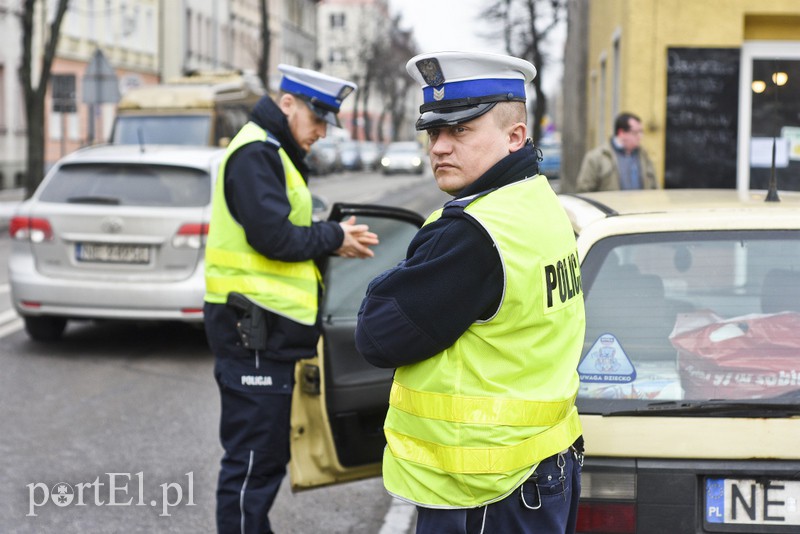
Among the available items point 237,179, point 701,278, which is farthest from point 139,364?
point 701,278

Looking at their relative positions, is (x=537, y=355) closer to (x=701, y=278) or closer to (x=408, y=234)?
(x=701, y=278)

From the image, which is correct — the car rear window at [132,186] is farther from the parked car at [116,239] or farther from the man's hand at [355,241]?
the man's hand at [355,241]

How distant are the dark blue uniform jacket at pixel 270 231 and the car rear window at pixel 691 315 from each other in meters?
1.07

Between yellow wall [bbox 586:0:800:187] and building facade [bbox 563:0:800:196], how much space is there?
0.01 meters

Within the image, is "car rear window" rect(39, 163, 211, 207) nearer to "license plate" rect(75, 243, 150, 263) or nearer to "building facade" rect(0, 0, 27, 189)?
"license plate" rect(75, 243, 150, 263)

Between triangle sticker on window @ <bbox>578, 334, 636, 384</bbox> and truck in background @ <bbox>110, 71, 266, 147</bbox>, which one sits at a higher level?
truck in background @ <bbox>110, 71, 266, 147</bbox>

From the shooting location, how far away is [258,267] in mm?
4441

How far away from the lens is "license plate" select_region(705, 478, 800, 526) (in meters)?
3.39

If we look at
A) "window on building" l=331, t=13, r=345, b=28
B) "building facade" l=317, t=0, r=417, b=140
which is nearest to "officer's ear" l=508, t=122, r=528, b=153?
"building facade" l=317, t=0, r=417, b=140

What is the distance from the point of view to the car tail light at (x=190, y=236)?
912 centimetres

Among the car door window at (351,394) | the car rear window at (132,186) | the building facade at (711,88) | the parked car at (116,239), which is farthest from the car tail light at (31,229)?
the building facade at (711,88)

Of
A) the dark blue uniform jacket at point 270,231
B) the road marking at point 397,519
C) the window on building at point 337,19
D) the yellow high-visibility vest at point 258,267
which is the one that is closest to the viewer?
the dark blue uniform jacket at point 270,231

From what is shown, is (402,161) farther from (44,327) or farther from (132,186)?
(132,186)

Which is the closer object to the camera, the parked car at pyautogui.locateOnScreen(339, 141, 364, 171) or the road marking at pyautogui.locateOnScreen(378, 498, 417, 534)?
the road marking at pyautogui.locateOnScreen(378, 498, 417, 534)
